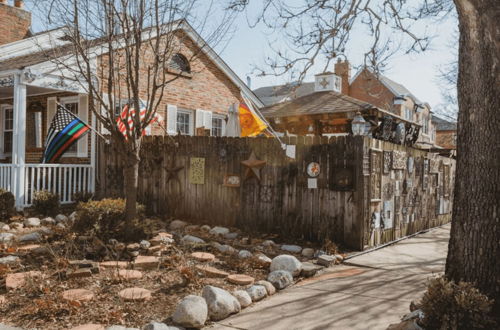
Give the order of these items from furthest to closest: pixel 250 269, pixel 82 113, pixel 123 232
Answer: pixel 82 113, pixel 123 232, pixel 250 269

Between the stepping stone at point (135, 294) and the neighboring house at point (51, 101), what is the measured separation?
222 inches

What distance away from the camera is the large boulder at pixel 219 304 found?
433 cm

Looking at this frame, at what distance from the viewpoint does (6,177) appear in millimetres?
10109

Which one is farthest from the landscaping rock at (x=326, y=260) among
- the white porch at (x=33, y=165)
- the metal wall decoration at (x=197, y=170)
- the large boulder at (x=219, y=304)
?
the white porch at (x=33, y=165)

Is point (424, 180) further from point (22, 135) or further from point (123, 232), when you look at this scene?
point (22, 135)

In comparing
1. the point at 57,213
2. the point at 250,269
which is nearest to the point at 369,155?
the point at 250,269

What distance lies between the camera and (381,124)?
10.9 m

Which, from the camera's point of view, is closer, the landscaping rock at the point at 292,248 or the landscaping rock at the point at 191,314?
the landscaping rock at the point at 191,314

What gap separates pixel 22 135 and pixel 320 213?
7.04 meters

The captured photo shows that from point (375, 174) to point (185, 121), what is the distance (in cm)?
833

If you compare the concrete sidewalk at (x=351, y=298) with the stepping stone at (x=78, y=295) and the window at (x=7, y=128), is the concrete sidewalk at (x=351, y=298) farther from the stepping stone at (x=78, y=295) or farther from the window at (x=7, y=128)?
the window at (x=7, y=128)

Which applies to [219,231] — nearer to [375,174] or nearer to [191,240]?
[191,240]

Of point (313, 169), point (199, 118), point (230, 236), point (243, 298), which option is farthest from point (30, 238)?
point (199, 118)

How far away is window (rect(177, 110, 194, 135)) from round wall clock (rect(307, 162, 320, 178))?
7.44 meters
